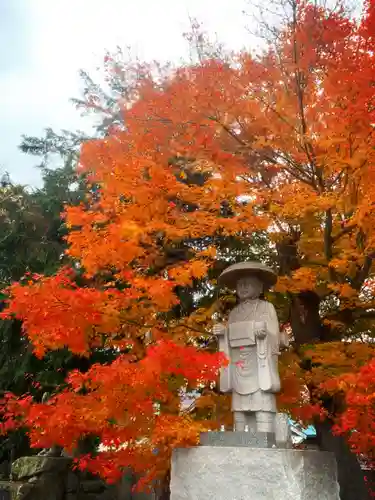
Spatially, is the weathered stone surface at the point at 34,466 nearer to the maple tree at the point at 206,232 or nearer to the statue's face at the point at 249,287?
the maple tree at the point at 206,232

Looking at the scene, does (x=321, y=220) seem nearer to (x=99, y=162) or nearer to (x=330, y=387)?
(x=330, y=387)

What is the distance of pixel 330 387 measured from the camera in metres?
7.14

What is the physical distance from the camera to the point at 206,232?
7.86 metres

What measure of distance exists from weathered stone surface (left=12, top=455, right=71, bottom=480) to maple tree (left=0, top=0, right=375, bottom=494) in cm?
367

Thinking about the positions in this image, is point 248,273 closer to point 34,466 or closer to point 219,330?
point 219,330

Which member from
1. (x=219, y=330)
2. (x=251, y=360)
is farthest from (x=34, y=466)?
(x=251, y=360)

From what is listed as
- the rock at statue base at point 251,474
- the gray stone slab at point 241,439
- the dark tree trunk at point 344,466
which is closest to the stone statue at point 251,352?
the gray stone slab at point 241,439

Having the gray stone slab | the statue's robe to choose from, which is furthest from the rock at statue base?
the statue's robe

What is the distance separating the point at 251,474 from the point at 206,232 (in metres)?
3.85

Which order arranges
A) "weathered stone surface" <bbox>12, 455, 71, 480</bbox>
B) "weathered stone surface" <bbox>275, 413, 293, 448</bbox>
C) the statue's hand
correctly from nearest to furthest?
"weathered stone surface" <bbox>275, 413, 293, 448</bbox>
the statue's hand
"weathered stone surface" <bbox>12, 455, 71, 480</bbox>

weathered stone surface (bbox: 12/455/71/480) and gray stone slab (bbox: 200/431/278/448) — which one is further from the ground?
weathered stone surface (bbox: 12/455/71/480)

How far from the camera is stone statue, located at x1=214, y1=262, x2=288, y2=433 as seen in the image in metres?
6.13

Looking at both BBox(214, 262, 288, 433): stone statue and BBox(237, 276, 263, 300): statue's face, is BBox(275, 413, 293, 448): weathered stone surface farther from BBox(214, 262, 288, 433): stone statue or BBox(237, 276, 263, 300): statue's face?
BBox(237, 276, 263, 300): statue's face

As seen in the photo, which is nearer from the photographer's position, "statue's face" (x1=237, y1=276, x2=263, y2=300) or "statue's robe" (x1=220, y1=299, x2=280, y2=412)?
"statue's robe" (x1=220, y1=299, x2=280, y2=412)
